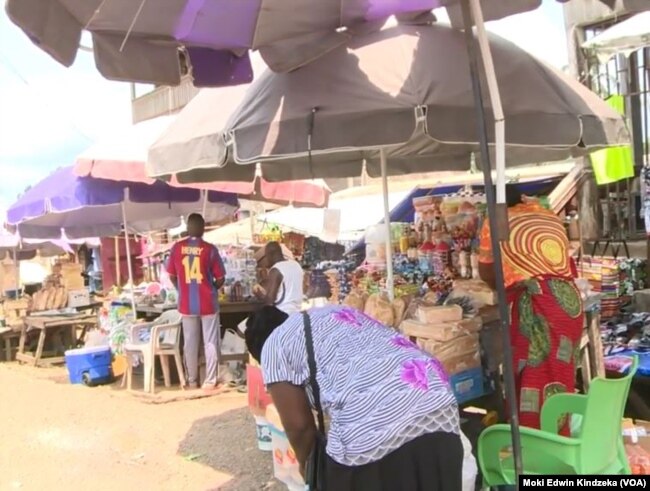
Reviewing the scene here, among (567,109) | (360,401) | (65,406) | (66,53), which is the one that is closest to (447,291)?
(567,109)

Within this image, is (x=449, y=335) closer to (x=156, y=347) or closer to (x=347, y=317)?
(x=347, y=317)

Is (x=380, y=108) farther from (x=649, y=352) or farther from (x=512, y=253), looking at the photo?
(x=649, y=352)

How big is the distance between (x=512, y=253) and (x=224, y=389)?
488 cm

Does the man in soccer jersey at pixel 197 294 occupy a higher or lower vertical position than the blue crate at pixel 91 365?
higher

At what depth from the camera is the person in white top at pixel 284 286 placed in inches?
247

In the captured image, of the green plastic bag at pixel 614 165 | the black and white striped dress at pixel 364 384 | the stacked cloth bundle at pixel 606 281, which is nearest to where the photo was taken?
the black and white striped dress at pixel 364 384

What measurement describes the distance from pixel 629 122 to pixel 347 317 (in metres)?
6.13

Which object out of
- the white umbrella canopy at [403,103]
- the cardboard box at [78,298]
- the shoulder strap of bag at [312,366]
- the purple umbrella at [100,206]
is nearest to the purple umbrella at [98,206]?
the purple umbrella at [100,206]

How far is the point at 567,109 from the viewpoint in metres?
3.63

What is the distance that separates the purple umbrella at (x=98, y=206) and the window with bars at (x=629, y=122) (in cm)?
495

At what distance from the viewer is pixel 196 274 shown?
7.80 meters

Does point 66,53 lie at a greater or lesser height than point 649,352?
greater

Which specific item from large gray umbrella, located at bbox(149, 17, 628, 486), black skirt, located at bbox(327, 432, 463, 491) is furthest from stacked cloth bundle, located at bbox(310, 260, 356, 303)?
black skirt, located at bbox(327, 432, 463, 491)

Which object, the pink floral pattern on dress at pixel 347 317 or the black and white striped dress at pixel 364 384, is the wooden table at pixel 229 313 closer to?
the pink floral pattern on dress at pixel 347 317
